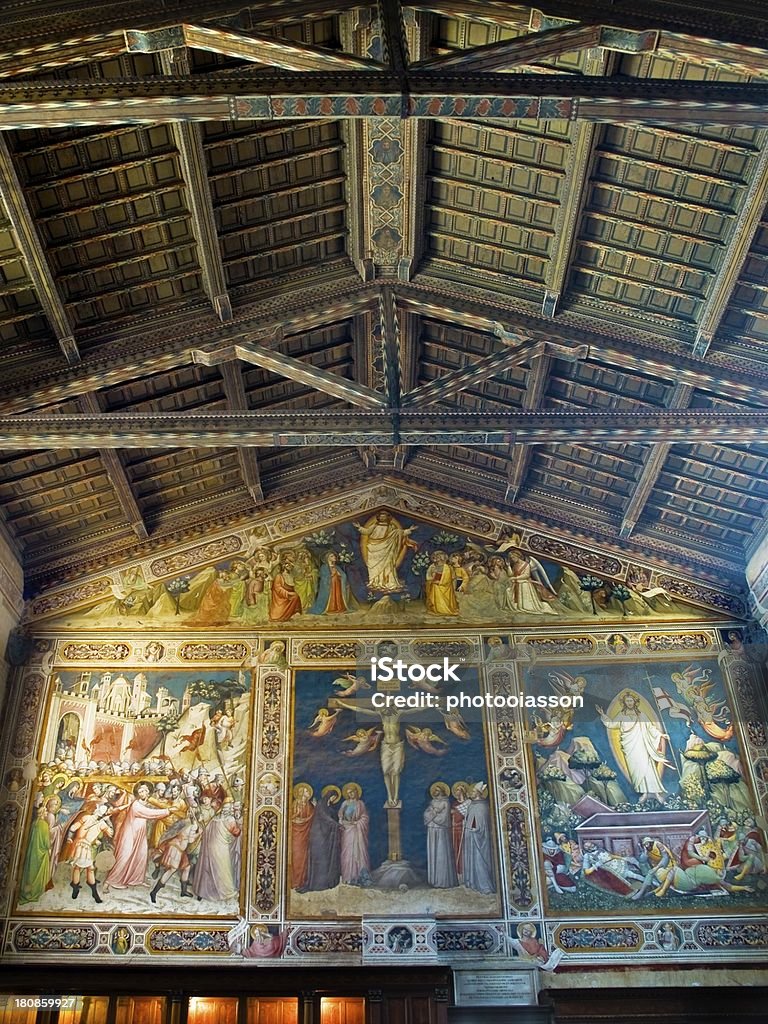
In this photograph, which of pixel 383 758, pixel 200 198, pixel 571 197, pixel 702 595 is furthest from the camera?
pixel 702 595

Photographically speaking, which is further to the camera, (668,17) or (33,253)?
(33,253)

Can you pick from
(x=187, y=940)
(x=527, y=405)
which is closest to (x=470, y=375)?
(x=527, y=405)

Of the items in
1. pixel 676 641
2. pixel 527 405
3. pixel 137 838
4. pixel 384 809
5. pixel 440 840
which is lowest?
pixel 440 840

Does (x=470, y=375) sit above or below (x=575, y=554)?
above

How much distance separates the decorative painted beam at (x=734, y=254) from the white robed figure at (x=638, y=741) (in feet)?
19.3

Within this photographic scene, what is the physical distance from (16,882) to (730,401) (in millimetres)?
12680

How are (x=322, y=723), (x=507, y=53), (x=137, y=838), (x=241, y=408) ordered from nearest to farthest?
(x=507, y=53)
(x=137, y=838)
(x=322, y=723)
(x=241, y=408)

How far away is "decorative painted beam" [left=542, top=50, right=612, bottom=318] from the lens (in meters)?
10.8

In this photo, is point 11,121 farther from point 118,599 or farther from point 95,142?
point 118,599

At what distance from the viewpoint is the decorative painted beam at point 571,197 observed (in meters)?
10.8

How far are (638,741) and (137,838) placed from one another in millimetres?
7977

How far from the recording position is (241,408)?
15.9 meters

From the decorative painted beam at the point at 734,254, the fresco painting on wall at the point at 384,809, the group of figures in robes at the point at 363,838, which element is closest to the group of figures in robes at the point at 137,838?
the group of figures in robes at the point at 363,838

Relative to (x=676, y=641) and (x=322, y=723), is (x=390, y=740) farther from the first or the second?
(x=676, y=641)
